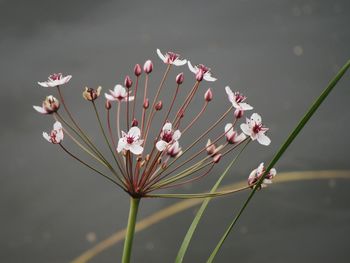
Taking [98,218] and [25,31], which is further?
[25,31]

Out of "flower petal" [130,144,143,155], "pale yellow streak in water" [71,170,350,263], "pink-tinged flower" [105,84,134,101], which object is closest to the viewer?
"flower petal" [130,144,143,155]

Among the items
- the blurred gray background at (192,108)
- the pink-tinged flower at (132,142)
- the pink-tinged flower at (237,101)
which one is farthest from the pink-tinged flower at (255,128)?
the blurred gray background at (192,108)

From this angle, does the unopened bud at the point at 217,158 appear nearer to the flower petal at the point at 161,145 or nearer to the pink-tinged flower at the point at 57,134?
the flower petal at the point at 161,145

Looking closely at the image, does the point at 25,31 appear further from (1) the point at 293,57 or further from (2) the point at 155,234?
(1) the point at 293,57

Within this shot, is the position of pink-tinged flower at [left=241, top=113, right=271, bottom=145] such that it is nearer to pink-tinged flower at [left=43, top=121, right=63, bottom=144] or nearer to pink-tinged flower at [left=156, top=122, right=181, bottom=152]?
pink-tinged flower at [left=156, top=122, right=181, bottom=152]

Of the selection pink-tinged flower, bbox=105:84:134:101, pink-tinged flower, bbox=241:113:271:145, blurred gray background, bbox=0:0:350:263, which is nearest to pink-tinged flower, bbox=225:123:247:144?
pink-tinged flower, bbox=241:113:271:145

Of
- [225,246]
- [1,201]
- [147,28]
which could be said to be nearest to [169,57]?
[225,246]
